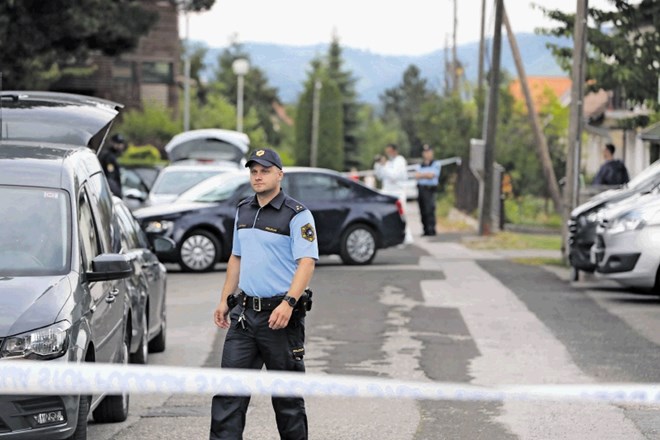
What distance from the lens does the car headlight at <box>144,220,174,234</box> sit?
20438mm

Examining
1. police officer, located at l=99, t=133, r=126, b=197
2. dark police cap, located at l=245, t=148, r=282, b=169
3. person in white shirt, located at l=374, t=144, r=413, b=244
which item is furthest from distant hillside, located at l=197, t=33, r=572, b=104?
dark police cap, located at l=245, t=148, r=282, b=169

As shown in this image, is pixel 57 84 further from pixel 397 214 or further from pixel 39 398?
pixel 39 398

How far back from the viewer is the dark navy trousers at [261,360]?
7172mm

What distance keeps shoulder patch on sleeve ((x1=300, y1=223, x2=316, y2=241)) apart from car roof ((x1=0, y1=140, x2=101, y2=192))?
1.80 m

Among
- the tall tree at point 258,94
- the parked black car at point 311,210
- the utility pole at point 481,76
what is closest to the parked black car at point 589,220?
the parked black car at point 311,210

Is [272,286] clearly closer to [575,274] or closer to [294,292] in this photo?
[294,292]

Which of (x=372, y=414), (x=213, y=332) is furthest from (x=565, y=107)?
(x=372, y=414)

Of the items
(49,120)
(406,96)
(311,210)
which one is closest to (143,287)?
(49,120)

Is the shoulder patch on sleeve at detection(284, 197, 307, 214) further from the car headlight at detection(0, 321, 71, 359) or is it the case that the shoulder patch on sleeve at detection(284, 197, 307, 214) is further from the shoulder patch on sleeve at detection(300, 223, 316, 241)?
the car headlight at detection(0, 321, 71, 359)

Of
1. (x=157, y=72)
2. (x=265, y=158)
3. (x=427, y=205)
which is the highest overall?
(x=157, y=72)

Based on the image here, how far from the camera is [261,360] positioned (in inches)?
293

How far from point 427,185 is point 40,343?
21.9 metres

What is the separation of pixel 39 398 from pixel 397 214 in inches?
614

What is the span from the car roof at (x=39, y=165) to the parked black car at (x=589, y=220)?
9.62m
